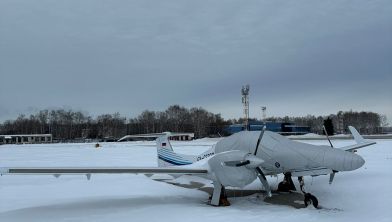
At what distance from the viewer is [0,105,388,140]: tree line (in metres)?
146

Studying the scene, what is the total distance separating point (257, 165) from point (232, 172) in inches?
30.4

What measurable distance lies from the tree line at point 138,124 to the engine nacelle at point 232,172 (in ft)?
402

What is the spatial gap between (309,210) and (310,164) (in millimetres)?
1532

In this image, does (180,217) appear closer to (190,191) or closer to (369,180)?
Result: (190,191)

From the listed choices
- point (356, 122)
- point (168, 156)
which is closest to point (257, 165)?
point (168, 156)

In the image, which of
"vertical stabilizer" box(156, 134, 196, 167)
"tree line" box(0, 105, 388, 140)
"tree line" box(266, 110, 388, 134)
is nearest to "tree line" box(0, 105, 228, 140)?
"tree line" box(0, 105, 388, 140)

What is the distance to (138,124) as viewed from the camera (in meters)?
152

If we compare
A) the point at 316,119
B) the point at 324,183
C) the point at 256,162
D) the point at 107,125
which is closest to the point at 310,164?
the point at 256,162

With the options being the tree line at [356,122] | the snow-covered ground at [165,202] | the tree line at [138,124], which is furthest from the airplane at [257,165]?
the tree line at [356,122]

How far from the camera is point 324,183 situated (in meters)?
15.8

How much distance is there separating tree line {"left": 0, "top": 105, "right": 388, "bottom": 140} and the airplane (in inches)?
4794

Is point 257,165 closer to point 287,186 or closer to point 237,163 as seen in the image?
point 237,163

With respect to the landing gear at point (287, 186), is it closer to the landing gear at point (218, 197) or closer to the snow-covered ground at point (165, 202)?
the snow-covered ground at point (165, 202)

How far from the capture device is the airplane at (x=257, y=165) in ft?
38.2
